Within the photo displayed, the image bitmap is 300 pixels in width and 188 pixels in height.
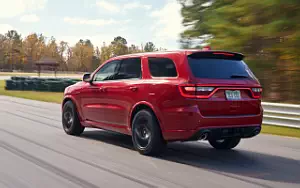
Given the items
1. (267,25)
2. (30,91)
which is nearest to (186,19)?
(267,25)

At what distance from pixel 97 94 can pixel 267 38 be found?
11.9m

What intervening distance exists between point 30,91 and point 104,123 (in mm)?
25361

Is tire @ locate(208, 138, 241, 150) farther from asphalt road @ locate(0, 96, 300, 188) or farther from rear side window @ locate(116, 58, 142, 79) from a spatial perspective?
rear side window @ locate(116, 58, 142, 79)

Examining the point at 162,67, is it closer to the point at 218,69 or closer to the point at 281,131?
the point at 218,69

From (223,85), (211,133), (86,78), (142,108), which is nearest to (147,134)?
(142,108)

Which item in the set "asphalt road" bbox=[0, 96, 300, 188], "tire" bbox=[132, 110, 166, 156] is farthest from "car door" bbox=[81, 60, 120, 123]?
"tire" bbox=[132, 110, 166, 156]

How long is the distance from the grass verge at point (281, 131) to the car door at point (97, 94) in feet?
16.5

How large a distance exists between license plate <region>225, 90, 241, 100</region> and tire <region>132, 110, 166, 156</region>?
4.15 feet

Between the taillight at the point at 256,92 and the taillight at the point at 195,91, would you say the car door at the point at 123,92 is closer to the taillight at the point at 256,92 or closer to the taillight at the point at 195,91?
the taillight at the point at 195,91

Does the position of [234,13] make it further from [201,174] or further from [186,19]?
[201,174]

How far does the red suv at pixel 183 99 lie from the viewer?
21.3 ft

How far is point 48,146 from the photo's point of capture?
8.11 m

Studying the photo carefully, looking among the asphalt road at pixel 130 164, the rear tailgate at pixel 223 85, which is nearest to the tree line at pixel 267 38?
the asphalt road at pixel 130 164

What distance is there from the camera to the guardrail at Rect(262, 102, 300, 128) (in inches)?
469
